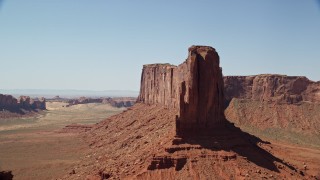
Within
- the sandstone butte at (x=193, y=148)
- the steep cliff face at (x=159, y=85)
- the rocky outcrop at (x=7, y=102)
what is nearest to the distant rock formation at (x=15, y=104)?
the rocky outcrop at (x=7, y=102)

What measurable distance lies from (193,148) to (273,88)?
69373mm

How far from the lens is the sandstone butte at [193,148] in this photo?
139ft

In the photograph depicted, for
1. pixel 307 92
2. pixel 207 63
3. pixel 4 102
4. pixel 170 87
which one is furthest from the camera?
pixel 4 102

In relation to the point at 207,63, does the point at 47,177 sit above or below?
below

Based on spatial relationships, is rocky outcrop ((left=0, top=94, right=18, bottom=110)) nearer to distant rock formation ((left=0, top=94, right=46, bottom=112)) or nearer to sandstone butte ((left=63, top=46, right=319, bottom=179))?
distant rock formation ((left=0, top=94, right=46, bottom=112))

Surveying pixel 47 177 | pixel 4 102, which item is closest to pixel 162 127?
pixel 47 177

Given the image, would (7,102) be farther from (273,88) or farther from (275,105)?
(275,105)

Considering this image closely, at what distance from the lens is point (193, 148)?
1752 inches

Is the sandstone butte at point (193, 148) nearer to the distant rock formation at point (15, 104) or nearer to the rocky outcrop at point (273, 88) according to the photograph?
the rocky outcrop at point (273, 88)

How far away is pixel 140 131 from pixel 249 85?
59508 mm

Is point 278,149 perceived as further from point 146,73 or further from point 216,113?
point 146,73

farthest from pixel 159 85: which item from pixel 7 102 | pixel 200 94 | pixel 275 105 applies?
pixel 7 102

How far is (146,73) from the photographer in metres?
95.6

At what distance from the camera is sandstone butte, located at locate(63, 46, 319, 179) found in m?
42.2
